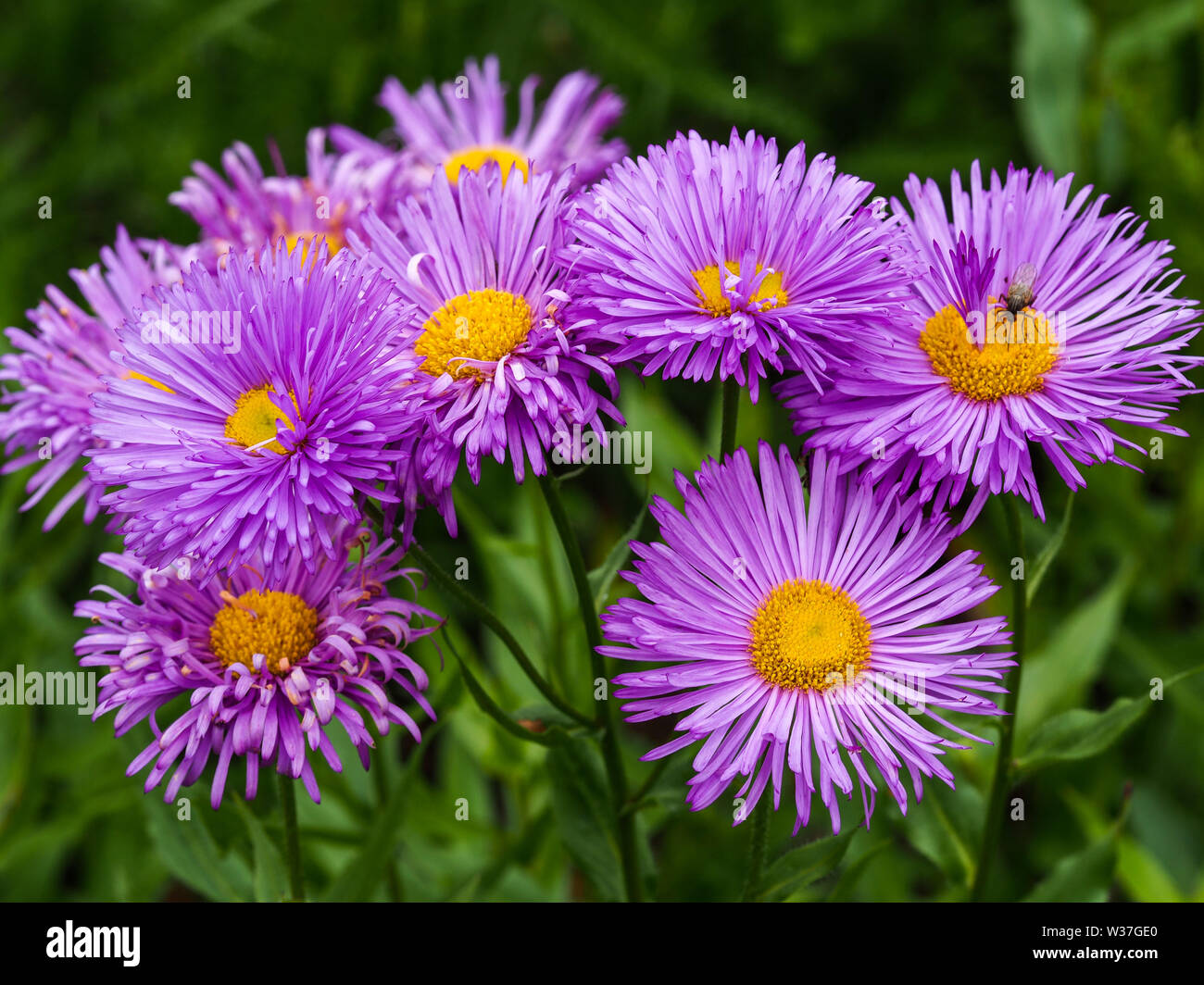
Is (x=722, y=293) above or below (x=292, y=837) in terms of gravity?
above

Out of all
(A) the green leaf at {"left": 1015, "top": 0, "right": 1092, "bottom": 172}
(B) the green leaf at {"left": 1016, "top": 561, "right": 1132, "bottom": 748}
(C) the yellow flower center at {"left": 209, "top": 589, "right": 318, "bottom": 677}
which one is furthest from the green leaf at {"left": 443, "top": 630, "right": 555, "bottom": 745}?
(A) the green leaf at {"left": 1015, "top": 0, "right": 1092, "bottom": 172}

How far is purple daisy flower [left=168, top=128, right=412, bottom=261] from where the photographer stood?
1267 mm

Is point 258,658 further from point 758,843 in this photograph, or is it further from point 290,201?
point 290,201

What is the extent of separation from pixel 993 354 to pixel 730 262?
0.79 ft

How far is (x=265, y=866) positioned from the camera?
1116mm

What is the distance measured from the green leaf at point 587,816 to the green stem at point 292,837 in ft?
0.84

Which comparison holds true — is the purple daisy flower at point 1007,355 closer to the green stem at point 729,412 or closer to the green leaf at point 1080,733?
the green stem at point 729,412

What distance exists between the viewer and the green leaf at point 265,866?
110cm

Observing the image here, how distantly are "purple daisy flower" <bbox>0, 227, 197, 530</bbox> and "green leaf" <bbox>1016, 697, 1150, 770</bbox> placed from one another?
990mm

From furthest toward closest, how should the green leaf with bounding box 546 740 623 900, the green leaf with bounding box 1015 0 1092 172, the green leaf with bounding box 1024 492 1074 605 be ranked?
the green leaf with bounding box 1015 0 1092 172
the green leaf with bounding box 546 740 623 900
the green leaf with bounding box 1024 492 1074 605

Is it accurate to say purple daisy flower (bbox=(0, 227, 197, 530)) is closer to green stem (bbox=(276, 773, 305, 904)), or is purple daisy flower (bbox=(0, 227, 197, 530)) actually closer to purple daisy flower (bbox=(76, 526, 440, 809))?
purple daisy flower (bbox=(76, 526, 440, 809))

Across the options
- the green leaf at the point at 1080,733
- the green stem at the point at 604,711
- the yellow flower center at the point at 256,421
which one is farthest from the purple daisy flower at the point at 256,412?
the green leaf at the point at 1080,733

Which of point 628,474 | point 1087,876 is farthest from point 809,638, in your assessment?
point 628,474

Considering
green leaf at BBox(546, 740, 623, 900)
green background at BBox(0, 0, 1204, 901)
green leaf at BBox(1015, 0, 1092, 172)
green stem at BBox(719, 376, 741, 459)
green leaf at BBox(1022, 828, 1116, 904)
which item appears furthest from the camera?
green leaf at BBox(1015, 0, 1092, 172)
